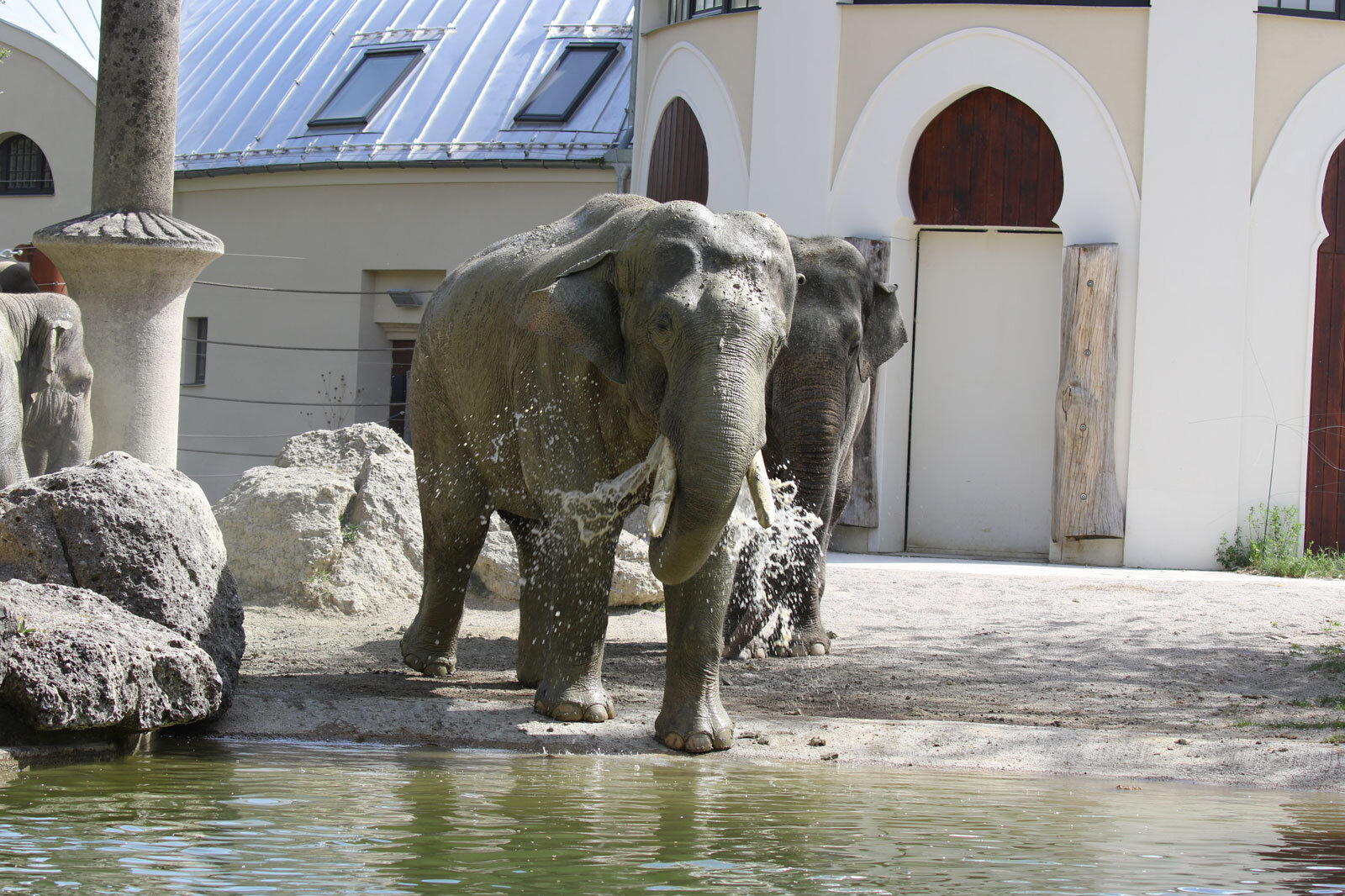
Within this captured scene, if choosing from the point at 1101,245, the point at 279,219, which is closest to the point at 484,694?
the point at 1101,245

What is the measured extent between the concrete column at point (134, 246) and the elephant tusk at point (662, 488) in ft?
18.1

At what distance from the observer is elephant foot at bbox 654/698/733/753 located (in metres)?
6.24

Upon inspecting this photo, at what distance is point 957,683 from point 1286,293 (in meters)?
7.48

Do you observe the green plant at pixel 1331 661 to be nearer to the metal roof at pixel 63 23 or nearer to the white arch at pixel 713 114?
the white arch at pixel 713 114

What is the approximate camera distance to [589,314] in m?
6.26

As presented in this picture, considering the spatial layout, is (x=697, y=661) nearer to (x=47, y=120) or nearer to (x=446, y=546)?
(x=446, y=546)

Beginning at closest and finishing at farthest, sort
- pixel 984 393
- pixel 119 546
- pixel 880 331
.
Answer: pixel 119 546
pixel 880 331
pixel 984 393

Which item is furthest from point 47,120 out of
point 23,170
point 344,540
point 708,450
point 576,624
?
point 708,450

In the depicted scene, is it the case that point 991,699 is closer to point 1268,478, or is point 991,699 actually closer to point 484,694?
point 484,694

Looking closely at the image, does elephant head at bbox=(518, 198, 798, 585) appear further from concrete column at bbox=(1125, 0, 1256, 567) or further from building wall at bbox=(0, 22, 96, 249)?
building wall at bbox=(0, 22, 96, 249)

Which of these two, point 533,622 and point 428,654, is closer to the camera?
point 533,622

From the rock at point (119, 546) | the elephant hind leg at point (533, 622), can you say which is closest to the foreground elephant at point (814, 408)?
the elephant hind leg at point (533, 622)

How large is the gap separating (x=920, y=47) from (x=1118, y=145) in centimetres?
197

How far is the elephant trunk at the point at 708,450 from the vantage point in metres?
5.60
